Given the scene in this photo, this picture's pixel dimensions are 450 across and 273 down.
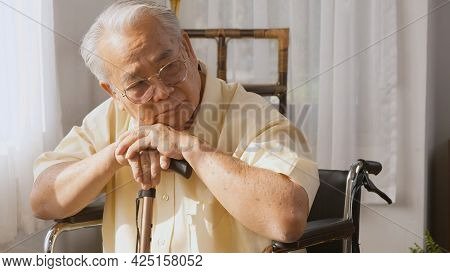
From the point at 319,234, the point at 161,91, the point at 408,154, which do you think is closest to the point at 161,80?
the point at 161,91

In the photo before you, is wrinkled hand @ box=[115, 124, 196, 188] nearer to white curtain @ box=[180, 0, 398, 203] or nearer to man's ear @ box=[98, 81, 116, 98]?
man's ear @ box=[98, 81, 116, 98]

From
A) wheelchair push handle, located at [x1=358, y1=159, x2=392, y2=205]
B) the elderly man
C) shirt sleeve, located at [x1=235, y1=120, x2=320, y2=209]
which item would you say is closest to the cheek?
the elderly man

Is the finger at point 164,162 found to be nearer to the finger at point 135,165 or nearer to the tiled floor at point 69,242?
the finger at point 135,165

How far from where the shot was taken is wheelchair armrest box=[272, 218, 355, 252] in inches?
24.5

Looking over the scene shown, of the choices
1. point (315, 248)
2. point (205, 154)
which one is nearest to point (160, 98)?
point (205, 154)

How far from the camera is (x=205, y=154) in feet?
1.98

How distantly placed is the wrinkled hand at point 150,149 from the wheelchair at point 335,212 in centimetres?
12

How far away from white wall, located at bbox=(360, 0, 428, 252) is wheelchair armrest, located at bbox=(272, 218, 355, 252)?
14 cm

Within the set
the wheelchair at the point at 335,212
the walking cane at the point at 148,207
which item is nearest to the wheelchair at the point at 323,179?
the wheelchair at the point at 335,212

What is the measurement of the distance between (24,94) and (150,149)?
267 millimetres

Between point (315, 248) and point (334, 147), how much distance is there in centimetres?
16

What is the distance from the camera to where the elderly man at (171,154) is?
605mm

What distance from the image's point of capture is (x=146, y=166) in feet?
2.08

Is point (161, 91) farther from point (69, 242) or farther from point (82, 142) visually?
point (69, 242)
